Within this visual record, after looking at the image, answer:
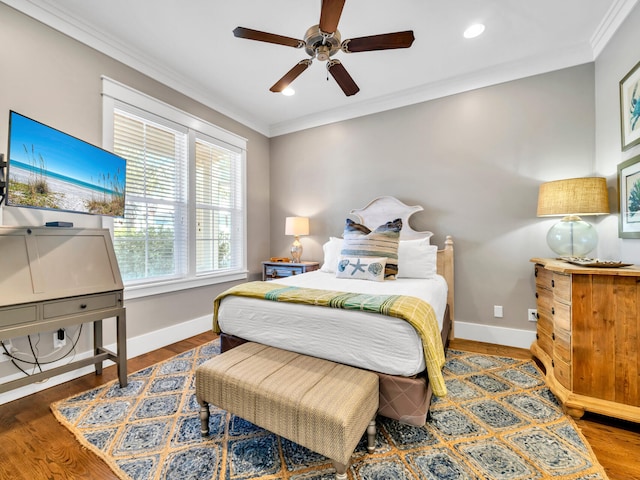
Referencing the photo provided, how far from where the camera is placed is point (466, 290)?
10.1ft

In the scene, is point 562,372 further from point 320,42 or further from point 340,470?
point 320,42

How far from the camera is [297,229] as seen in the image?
3836mm

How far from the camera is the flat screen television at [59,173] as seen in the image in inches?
66.0

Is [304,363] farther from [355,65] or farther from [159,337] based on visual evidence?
[355,65]

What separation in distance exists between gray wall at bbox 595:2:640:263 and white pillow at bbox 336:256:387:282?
177 centimetres

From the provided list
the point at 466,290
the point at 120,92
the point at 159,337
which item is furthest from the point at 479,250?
the point at 120,92

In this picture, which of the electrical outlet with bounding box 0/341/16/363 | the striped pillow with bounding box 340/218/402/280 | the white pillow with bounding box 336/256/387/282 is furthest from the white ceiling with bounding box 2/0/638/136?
the electrical outlet with bounding box 0/341/16/363

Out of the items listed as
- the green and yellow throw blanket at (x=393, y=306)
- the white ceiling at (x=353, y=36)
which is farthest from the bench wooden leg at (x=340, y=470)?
the white ceiling at (x=353, y=36)

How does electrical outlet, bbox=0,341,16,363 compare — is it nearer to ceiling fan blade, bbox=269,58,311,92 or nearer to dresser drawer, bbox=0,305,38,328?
dresser drawer, bbox=0,305,38,328

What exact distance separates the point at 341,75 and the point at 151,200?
2165 millimetres

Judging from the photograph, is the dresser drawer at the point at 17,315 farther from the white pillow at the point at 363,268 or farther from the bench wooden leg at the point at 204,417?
the white pillow at the point at 363,268

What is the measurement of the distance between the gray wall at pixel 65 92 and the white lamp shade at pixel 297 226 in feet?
4.70

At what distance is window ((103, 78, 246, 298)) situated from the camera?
104 inches

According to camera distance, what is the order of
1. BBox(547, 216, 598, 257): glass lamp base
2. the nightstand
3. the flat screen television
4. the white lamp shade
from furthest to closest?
1. the white lamp shade
2. the nightstand
3. BBox(547, 216, 598, 257): glass lamp base
4. the flat screen television
